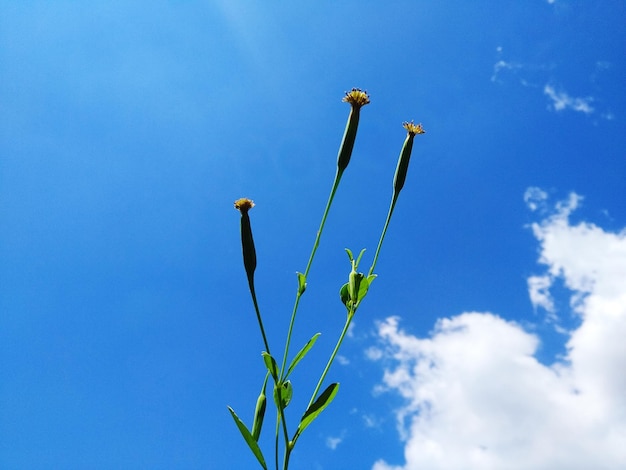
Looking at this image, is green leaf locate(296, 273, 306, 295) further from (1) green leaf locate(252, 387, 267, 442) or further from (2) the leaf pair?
(1) green leaf locate(252, 387, 267, 442)

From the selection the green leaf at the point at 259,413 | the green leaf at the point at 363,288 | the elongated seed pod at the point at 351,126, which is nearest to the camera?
Result: the green leaf at the point at 259,413

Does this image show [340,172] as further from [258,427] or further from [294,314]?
[258,427]

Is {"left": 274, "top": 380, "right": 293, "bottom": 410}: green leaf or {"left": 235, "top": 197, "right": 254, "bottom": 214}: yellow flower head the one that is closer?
{"left": 274, "top": 380, "right": 293, "bottom": 410}: green leaf

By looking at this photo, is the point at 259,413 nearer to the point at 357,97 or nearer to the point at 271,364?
the point at 271,364

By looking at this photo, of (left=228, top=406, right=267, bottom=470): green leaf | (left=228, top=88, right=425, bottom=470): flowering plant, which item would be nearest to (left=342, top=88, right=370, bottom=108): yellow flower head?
(left=228, top=88, right=425, bottom=470): flowering plant

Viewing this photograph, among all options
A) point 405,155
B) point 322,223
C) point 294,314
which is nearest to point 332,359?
point 294,314

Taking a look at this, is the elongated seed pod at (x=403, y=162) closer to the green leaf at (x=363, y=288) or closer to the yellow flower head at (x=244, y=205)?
the green leaf at (x=363, y=288)

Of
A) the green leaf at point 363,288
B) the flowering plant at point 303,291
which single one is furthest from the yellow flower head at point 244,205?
the green leaf at point 363,288
